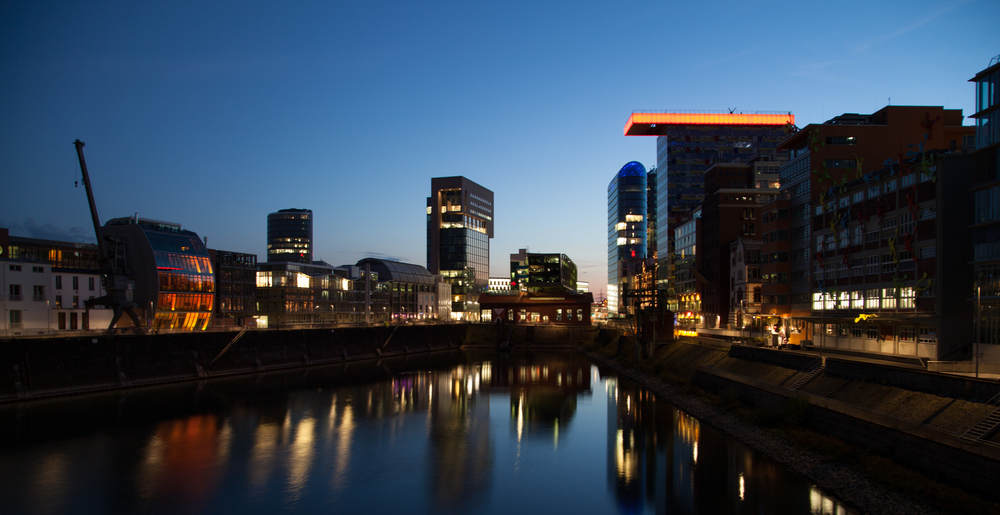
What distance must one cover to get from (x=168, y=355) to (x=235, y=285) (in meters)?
49.4

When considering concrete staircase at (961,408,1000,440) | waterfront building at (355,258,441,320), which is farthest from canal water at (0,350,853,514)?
waterfront building at (355,258,441,320)

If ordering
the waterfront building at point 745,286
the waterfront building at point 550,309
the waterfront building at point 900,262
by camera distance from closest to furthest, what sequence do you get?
the waterfront building at point 900,262
the waterfront building at point 745,286
the waterfront building at point 550,309

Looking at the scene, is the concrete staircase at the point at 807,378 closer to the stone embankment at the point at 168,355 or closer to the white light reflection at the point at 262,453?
the white light reflection at the point at 262,453

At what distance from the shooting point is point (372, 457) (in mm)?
38531

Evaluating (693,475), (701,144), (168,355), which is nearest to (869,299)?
(693,475)

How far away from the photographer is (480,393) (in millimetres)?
67625

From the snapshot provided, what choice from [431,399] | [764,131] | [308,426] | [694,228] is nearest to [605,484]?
[308,426]

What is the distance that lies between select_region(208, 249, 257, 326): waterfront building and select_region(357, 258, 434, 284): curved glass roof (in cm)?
4405

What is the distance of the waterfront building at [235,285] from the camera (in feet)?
364

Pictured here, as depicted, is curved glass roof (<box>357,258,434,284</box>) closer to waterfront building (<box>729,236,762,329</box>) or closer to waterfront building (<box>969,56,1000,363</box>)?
waterfront building (<box>729,236,762,329</box>)

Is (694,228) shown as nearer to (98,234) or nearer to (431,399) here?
(431,399)

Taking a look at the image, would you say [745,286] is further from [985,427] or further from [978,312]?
[985,427]

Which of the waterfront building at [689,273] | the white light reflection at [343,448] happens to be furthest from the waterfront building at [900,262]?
the waterfront building at [689,273]

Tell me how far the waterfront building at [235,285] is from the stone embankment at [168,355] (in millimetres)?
22777
